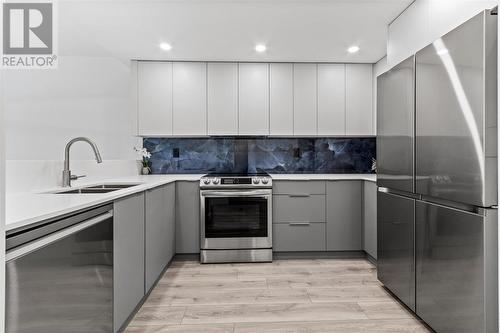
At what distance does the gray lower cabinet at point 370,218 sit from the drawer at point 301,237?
1.40 feet

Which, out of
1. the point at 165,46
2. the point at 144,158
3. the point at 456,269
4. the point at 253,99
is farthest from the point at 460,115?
the point at 144,158

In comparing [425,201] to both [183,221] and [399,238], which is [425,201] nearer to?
[399,238]

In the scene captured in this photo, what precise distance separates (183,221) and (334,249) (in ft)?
5.42

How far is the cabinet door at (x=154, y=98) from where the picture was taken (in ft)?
11.4

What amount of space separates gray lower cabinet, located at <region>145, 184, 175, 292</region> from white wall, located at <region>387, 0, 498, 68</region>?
227 cm

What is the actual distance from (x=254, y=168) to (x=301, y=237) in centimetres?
108

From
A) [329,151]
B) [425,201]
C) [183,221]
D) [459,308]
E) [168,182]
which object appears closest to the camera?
[459,308]

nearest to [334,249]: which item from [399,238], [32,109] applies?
[399,238]

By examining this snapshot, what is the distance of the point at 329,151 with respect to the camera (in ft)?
12.9

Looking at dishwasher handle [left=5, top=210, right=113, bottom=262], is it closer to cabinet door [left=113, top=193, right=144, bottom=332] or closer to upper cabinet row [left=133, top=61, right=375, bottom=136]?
cabinet door [left=113, top=193, right=144, bottom=332]

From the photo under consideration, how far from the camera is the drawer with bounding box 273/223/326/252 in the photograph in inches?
127

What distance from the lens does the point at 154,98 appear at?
3486mm

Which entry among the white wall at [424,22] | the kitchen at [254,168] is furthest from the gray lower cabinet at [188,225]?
the white wall at [424,22]

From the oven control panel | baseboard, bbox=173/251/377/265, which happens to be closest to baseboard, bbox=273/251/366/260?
baseboard, bbox=173/251/377/265
